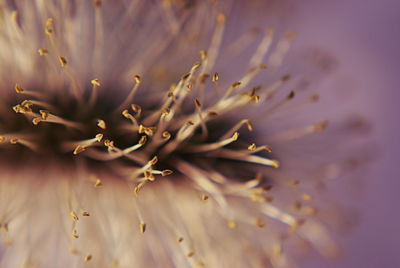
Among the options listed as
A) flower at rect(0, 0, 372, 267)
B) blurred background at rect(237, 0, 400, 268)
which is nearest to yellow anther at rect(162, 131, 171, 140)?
flower at rect(0, 0, 372, 267)

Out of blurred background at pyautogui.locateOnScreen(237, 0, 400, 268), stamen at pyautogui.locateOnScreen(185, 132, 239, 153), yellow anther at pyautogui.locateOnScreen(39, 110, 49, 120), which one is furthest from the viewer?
blurred background at pyautogui.locateOnScreen(237, 0, 400, 268)

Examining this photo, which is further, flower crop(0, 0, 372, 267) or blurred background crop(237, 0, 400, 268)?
blurred background crop(237, 0, 400, 268)

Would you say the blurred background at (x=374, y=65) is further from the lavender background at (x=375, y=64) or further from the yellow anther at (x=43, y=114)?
the yellow anther at (x=43, y=114)

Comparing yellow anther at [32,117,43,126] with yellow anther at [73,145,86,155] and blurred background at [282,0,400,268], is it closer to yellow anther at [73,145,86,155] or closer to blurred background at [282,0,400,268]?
yellow anther at [73,145,86,155]

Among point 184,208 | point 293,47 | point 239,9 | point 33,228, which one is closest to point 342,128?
point 293,47

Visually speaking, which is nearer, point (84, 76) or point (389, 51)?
point (84, 76)

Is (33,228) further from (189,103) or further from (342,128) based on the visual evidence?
(342,128)

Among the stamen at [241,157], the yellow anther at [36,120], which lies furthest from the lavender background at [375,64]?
the yellow anther at [36,120]
